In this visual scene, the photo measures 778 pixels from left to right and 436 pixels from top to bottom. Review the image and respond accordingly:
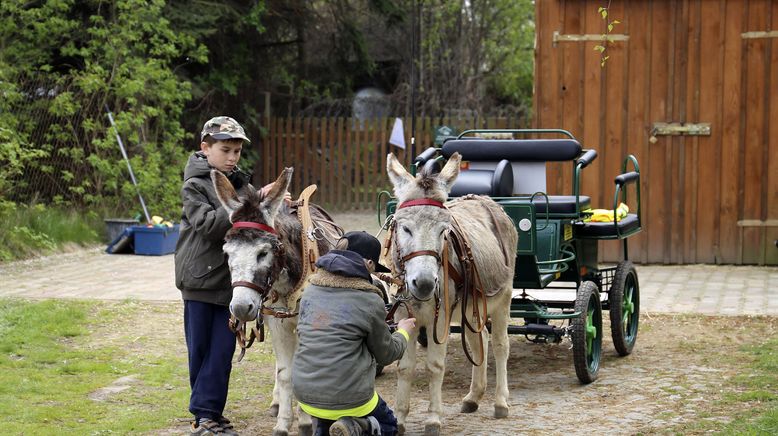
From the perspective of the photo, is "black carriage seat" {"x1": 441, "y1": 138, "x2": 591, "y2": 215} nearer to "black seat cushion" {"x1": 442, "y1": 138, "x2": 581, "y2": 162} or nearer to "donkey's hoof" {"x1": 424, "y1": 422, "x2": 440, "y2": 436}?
"black seat cushion" {"x1": 442, "y1": 138, "x2": 581, "y2": 162}

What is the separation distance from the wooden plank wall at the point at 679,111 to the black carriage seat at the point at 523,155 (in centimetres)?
545

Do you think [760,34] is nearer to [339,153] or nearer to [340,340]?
[339,153]

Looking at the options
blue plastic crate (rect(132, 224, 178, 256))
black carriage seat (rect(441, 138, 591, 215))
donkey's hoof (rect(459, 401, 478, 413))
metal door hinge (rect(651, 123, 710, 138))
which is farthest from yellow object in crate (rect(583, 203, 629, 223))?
blue plastic crate (rect(132, 224, 178, 256))

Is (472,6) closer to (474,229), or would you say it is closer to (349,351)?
(474,229)

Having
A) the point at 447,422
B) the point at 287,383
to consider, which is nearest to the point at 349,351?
the point at 287,383

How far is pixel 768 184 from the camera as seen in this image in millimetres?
13891

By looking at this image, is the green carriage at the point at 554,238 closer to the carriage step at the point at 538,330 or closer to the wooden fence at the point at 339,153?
the carriage step at the point at 538,330

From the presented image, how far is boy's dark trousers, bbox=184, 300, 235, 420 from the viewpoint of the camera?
6078 millimetres

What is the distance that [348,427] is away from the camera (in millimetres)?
5047

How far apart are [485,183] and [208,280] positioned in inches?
120

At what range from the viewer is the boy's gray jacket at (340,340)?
512 cm

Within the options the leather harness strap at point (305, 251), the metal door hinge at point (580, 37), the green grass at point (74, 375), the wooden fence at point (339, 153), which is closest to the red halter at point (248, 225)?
the leather harness strap at point (305, 251)

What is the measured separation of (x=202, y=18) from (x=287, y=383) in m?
13.6

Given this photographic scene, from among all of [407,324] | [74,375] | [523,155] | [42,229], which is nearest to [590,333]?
[523,155]
